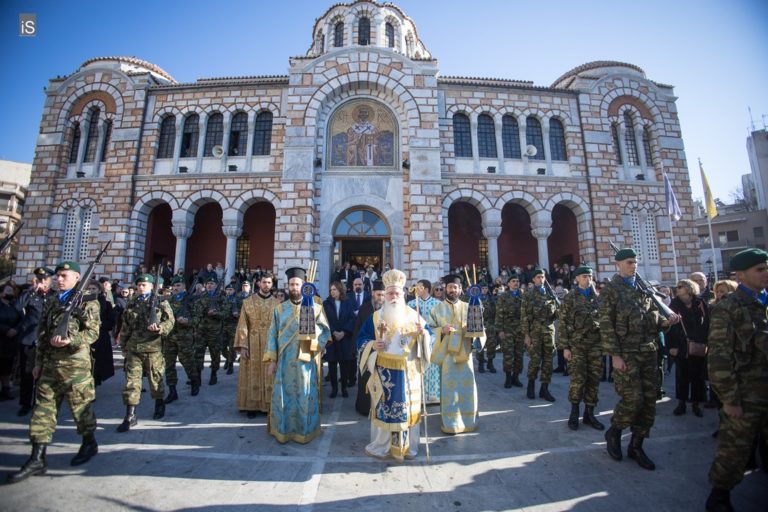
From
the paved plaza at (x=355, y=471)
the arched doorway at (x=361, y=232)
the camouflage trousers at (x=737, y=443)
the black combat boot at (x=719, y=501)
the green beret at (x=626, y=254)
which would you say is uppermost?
the arched doorway at (x=361, y=232)

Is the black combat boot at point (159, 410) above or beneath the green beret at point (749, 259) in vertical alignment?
beneath

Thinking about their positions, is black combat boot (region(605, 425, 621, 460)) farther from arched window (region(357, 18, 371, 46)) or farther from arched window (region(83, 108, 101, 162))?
arched window (region(83, 108, 101, 162))

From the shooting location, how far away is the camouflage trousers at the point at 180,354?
19.9 ft

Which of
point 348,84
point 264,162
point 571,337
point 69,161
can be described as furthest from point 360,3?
point 571,337

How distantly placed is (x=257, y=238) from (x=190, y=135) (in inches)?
220

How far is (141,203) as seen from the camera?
14.7 meters

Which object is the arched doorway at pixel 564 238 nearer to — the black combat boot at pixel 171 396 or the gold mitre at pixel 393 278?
the gold mitre at pixel 393 278

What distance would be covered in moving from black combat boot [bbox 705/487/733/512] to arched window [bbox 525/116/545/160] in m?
14.8

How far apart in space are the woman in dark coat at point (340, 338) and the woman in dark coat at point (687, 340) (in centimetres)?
554

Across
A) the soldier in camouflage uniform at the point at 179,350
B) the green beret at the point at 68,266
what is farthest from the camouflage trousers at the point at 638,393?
the soldier in camouflage uniform at the point at 179,350

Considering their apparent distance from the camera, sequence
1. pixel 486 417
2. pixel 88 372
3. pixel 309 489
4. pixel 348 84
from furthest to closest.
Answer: pixel 348 84 < pixel 486 417 < pixel 88 372 < pixel 309 489

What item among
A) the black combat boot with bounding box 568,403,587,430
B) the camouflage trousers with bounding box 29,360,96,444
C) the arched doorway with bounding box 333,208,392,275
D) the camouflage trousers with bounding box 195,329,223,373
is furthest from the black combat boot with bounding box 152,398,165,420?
the arched doorway with bounding box 333,208,392,275

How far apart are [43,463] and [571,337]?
6685 mm

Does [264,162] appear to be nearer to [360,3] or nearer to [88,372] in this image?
[360,3]
